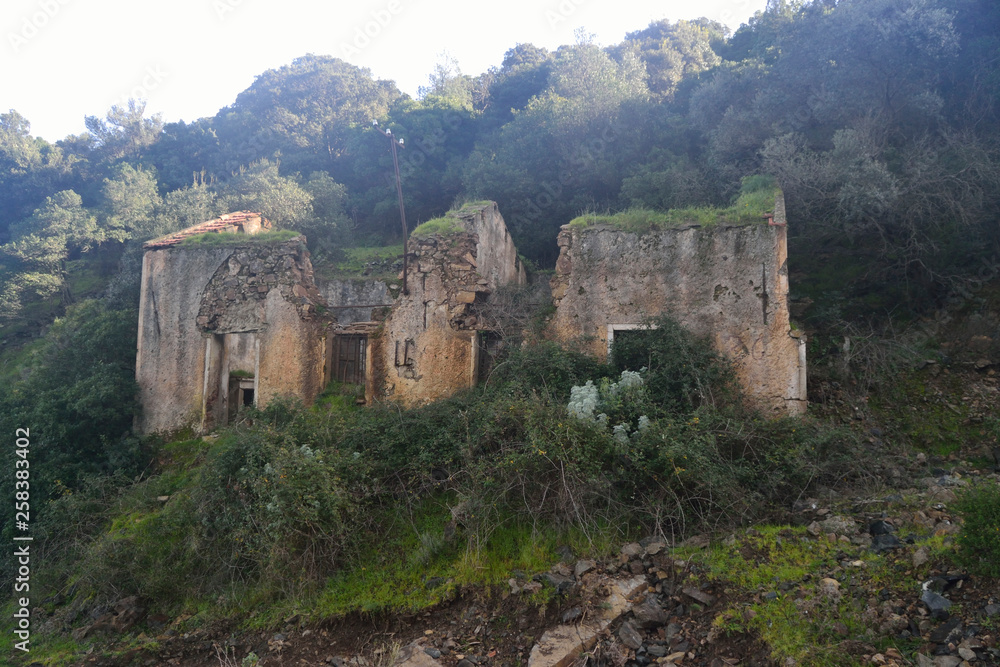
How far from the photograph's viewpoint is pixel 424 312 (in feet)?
34.4

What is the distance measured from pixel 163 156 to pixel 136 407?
24051 mm

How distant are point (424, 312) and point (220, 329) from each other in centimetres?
409

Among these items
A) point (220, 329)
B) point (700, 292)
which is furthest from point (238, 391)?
point (700, 292)

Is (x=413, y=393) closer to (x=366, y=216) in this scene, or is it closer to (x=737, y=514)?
(x=737, y=514)

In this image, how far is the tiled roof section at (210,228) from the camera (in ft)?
38.8

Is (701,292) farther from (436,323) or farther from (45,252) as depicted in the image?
(45,252)

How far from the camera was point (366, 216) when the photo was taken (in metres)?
24.7

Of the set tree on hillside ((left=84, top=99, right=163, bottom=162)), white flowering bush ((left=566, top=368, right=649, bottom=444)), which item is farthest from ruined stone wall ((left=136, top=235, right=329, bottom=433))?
tree on hillside ((left=84, top=99, right=163, bottom=162))

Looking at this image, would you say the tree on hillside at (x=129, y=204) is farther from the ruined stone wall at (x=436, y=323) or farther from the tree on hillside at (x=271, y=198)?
the ruined stone wall at (x=436, y=323)

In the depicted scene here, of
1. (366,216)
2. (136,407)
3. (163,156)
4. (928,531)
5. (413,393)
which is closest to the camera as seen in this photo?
(928,531)

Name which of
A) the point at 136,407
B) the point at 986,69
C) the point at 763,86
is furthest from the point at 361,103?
the point at 986,69

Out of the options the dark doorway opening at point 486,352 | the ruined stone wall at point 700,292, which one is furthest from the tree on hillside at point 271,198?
the ruined stone wall at point 700,292

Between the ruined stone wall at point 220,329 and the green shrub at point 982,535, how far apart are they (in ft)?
30.7

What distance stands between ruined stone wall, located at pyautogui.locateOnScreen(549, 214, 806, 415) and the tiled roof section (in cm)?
776
